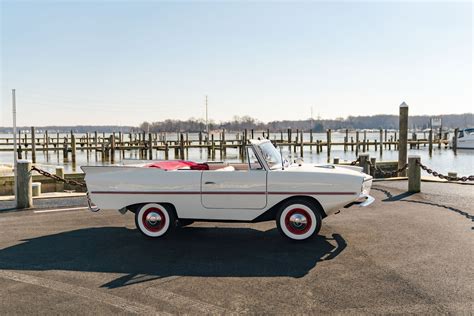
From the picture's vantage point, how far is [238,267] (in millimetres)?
5555

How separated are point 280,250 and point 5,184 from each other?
11.0 metres

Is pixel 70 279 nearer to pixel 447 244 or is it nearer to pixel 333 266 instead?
pixel 333 266

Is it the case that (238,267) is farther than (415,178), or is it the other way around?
(415,178)

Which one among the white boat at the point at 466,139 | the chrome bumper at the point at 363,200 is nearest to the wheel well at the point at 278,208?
the chrome bumper at the point at 363,200

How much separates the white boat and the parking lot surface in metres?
56.7

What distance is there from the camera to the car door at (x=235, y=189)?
22.5 feet

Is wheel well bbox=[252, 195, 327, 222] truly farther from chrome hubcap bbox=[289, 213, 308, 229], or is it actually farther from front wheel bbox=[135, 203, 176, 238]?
front wheel bbox=[135, 203, 176, 238]

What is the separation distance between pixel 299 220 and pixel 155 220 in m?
2.28

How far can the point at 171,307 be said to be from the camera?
14.2 ft

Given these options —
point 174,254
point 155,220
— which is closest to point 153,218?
point 155,220

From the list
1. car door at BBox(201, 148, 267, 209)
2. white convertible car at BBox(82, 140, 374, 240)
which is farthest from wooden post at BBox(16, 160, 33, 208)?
car door at BBox(201, 148, 267, 209)

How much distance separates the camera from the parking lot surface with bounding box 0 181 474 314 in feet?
14.5

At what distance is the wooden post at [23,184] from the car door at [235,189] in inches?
210

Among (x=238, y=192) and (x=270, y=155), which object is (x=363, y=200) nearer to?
(x=270, y=155)
